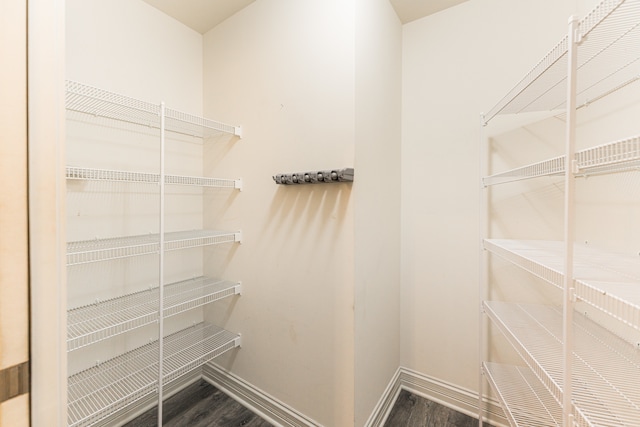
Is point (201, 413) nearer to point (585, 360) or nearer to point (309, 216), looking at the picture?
point (309, 216)

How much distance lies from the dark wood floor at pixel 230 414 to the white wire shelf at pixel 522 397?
41 centimetres

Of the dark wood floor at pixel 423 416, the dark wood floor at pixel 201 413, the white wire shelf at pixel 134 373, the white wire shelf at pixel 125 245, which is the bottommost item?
the dark wood floor at pixel 201 413

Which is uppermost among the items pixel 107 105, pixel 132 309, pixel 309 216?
pixel 107 105

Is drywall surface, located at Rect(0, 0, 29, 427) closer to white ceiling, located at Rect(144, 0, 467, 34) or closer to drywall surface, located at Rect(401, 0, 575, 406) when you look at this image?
white ceiling, located at Rect(144, 0, 467, 34)

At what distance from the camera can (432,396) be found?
5.60 feet

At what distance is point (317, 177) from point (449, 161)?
36.4 inches

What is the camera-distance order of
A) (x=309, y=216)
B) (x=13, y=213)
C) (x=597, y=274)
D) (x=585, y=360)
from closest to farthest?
1. (x=13, y=213)
2. (x=597, y=274)
3. (x=585, y=360)
4. (x=309, y=216)

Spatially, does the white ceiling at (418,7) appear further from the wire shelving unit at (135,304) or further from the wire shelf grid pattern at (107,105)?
the wire shelf grid pattern at (107,105)

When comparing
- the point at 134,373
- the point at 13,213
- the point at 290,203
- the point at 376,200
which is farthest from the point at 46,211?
the point at 134,373

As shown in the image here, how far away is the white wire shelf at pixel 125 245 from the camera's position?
3.76ft

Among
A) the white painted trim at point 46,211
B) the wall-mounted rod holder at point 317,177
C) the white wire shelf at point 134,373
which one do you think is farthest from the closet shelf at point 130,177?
the white wire shelf at point 134,373

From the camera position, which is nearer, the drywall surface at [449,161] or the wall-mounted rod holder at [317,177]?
the wall-mounted rod holder at [317,177]

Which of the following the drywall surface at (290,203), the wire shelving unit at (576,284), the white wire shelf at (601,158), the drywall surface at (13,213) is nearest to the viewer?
the drywall surface at (13,213)

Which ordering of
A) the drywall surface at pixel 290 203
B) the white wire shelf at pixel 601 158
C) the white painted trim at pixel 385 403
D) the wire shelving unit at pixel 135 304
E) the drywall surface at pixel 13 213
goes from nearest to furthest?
the drywall surface at pixel 13 213
the white wire shelf at pixel 601 158
the wire shelving unit at pixel 135 304
the drywall surface at pixel 290 203
the white painted trim at pixel 385 403
